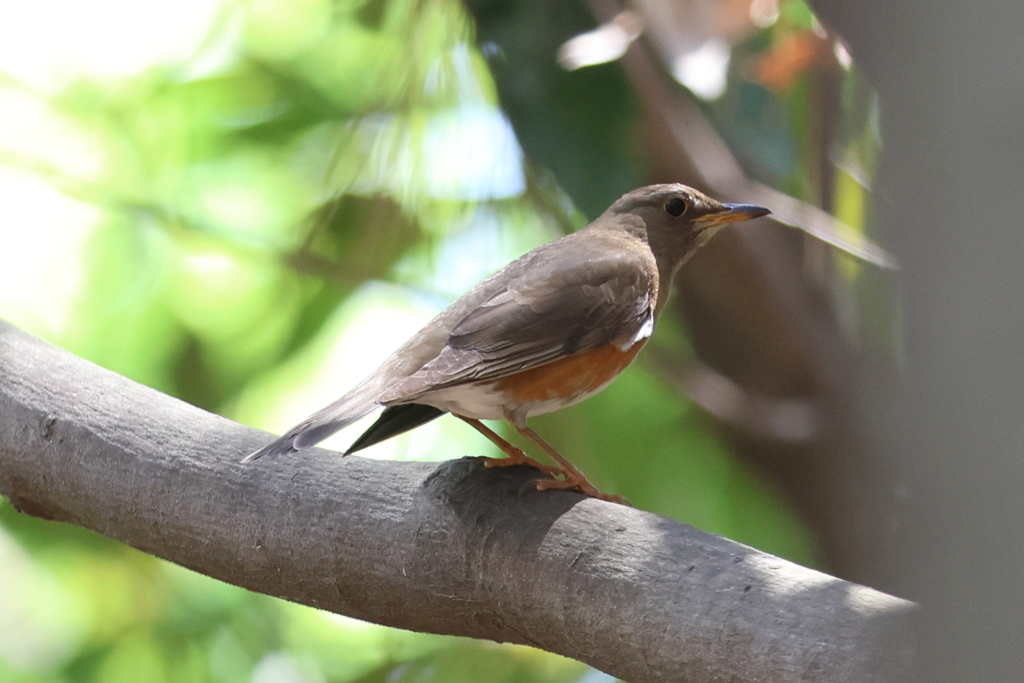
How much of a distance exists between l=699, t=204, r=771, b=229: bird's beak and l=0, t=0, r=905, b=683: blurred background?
0.75 metres

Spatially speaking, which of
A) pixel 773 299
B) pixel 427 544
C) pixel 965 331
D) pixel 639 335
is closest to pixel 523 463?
pixel 427 544

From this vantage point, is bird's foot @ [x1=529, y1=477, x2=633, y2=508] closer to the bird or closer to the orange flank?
the bird

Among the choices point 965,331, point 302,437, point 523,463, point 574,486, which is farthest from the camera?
point 523,463

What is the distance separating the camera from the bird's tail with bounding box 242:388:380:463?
2.40m

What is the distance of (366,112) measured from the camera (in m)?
5.18

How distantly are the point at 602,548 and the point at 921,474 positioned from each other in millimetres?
1420

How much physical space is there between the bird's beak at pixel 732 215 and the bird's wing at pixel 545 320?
0.50m

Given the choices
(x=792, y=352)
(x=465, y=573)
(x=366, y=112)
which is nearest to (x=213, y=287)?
(x=366, y=112)

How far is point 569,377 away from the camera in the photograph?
2.84 metres

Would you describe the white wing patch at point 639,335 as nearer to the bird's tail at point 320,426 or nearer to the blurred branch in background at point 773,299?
the bird's tail at point 320,426

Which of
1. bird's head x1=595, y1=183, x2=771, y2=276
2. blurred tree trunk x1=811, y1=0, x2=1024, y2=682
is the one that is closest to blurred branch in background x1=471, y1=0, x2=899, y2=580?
bird's head x1=595, y1=183, x2=771, y2=276

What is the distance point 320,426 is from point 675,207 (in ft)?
5.50

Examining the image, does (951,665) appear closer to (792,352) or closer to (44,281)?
(792,352)

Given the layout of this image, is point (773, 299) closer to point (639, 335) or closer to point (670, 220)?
point (670, 220)
